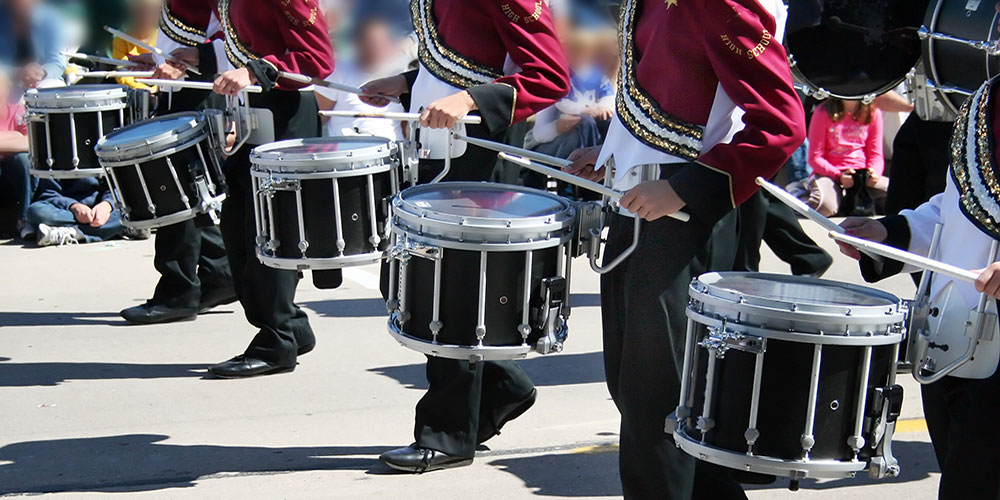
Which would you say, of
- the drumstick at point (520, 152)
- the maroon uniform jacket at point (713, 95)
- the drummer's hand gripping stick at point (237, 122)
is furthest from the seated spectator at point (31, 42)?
the maroon uniform jacket at point (713, 95)

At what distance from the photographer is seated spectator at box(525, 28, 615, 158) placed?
8406 mm

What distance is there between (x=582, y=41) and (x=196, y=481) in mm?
4370

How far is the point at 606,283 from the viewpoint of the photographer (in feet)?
10.9

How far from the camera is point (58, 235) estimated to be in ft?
27.6

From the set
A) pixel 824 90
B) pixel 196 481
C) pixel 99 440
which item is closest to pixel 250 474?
pixel 196 481

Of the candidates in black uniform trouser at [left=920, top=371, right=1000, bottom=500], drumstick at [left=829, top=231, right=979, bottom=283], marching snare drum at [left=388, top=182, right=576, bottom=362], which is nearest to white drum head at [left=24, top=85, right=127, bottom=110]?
marching snare drum at [left=388, top=182, right=576, bottom=362]

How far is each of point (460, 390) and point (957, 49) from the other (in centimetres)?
199

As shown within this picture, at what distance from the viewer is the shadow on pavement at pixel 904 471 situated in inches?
169

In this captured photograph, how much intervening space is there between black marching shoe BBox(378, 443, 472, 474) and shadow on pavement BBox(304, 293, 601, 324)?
7.83 ft

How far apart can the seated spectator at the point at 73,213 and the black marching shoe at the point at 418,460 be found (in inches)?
186

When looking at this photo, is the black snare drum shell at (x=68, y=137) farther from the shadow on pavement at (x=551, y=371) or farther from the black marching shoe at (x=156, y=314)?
the shadow on pavement at (x=551, y=371)

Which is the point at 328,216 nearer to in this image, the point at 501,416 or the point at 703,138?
the point at 501,416

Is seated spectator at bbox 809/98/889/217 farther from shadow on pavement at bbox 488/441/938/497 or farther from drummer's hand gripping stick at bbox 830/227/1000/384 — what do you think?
drummer's hand gripping stick at bbox 830/227/1000/384

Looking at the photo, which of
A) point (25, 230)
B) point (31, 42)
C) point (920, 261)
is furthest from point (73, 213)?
point (920, 261)
